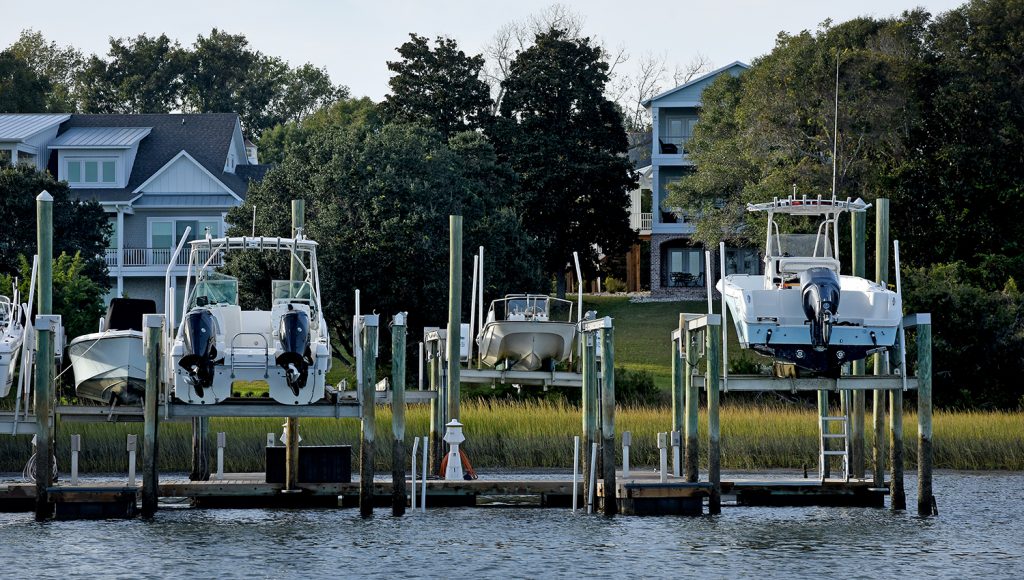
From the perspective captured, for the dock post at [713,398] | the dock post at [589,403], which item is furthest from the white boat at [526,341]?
the dock post at [713,398]

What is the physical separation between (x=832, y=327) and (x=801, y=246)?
2.58 m

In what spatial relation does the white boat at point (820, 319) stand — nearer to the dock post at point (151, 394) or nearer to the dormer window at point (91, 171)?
the dock post at point (151, 394)

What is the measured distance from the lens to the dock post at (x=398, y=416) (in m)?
22.8

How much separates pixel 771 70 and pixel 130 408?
35242 millimetres

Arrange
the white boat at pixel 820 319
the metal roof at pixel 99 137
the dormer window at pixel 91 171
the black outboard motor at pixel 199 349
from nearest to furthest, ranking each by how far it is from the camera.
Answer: the black outboard motor at pixel 199 349 → the white boat at pixel 820 319 → the metal roof at pixel 99 137 → the dormer window at pixel 91 171

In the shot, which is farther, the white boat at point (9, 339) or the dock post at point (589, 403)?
the dock post at point (589, 403)

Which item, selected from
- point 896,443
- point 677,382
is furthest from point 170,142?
point 896,443

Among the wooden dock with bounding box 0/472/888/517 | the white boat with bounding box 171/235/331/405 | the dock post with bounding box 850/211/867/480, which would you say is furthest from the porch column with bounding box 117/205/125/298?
the dock post with bounding box 850/211/867/480

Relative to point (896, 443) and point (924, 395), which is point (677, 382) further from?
point (924, 395)

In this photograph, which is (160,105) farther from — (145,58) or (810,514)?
(810,514)

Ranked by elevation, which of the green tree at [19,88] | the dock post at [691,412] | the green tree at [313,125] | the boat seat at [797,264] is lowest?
the dock post at [691,412]

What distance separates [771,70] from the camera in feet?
179

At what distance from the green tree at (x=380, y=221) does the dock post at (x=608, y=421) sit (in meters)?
23.1

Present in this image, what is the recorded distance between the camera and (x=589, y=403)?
79.4 feet
